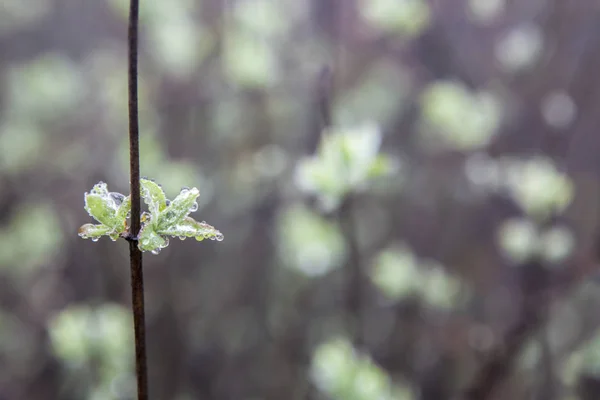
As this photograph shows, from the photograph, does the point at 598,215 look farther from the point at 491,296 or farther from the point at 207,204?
the point at 207,204

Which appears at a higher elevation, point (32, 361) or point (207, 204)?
point (207, 204)

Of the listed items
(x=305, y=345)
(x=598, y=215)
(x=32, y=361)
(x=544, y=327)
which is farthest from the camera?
(x=598, y=215)

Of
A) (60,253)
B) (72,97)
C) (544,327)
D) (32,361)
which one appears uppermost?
(72,97)

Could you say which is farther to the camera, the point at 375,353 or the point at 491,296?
the point at 491,296

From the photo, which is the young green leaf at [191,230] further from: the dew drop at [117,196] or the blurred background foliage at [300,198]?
the blurred background foliage at [300,198]

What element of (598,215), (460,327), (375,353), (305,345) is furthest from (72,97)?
(598,215)

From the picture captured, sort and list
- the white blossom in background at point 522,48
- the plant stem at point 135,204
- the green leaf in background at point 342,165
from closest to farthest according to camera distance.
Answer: the plant stem at point 135,204, the green leaf in background at point 342,165, the white blossom in background at point 522,48

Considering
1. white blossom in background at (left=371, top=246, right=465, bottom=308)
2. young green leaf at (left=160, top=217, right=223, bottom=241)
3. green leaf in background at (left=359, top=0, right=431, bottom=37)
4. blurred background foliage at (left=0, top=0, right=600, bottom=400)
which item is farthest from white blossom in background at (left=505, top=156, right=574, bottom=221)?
young green leaf at (left=160, top=217, right=223, bottom=241)

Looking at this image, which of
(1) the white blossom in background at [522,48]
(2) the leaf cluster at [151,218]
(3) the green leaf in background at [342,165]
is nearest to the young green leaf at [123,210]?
(2) the leaf cluster at [151,218]
